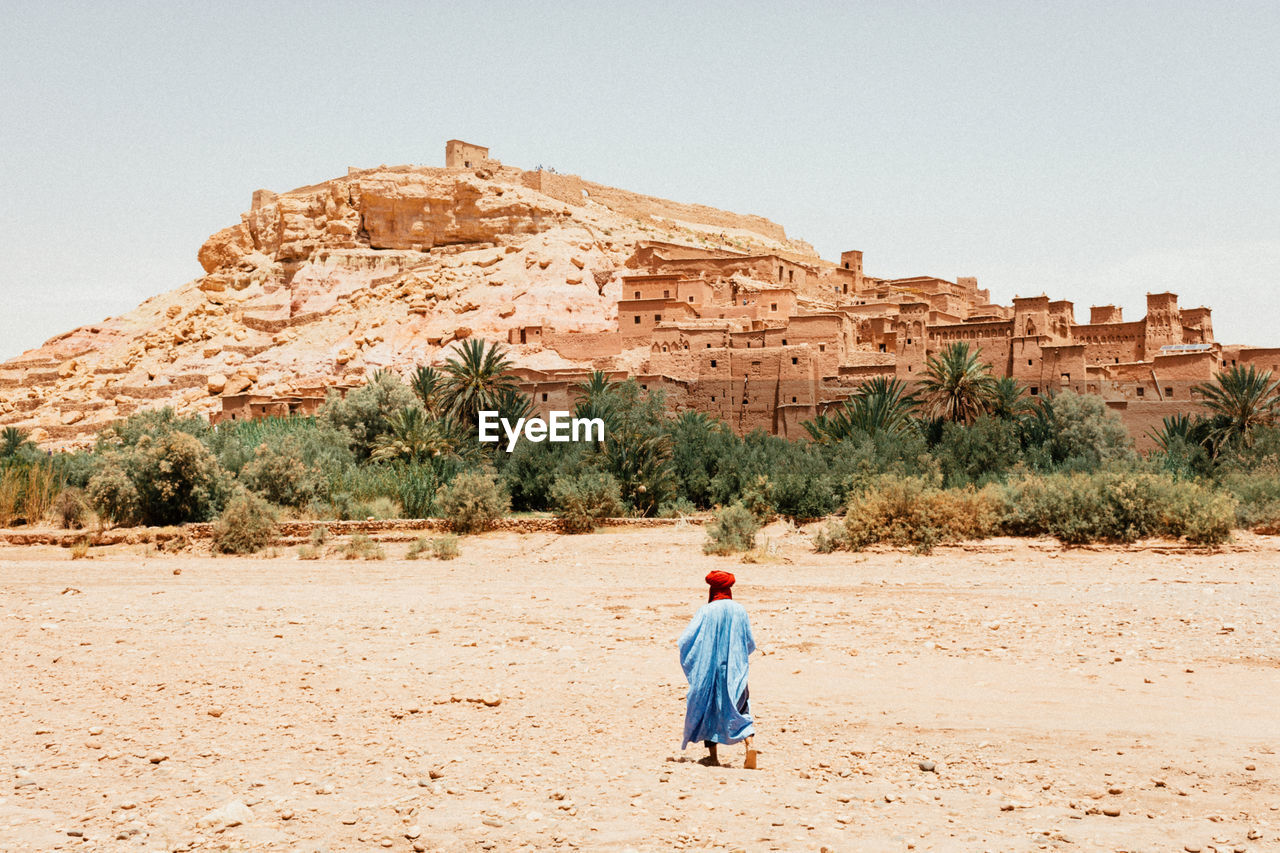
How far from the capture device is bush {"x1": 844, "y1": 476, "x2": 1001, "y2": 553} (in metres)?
16.2

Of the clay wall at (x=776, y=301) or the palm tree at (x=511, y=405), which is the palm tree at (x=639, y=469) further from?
the clay wall at (x=776, y=301)

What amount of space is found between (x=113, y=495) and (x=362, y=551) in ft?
20.9

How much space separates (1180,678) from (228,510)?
1549cm

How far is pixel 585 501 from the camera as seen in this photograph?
20.1 meters

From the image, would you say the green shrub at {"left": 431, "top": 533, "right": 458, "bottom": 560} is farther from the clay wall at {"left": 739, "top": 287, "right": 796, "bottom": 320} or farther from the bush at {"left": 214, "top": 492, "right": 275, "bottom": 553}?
the clay wall at {"left": 739, "top": 287, "right": 796, "bottom": 320}

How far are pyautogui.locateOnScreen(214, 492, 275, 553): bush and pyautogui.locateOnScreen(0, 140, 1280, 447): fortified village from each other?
46.9 ft

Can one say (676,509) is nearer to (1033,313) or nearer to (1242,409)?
(1242,409)

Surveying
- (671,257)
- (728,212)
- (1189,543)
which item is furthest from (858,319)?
(728,212)

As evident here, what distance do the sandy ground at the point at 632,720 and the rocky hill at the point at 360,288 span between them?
98.4ft

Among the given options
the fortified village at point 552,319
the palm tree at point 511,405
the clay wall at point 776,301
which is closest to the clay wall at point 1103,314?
the fortified village at point 552,319

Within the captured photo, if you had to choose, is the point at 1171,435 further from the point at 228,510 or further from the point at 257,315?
the point at 257,315

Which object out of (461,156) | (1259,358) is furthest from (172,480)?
(461,156)

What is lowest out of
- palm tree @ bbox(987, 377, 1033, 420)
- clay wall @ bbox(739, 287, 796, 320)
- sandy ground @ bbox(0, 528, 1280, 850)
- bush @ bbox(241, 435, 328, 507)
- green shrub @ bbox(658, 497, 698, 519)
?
sandy ground @ bbox(0, 528, 1280, 850)

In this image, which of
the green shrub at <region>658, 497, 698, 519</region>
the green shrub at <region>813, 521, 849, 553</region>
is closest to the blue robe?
the green shrub at <region>813, 521, 849, 553</region>
